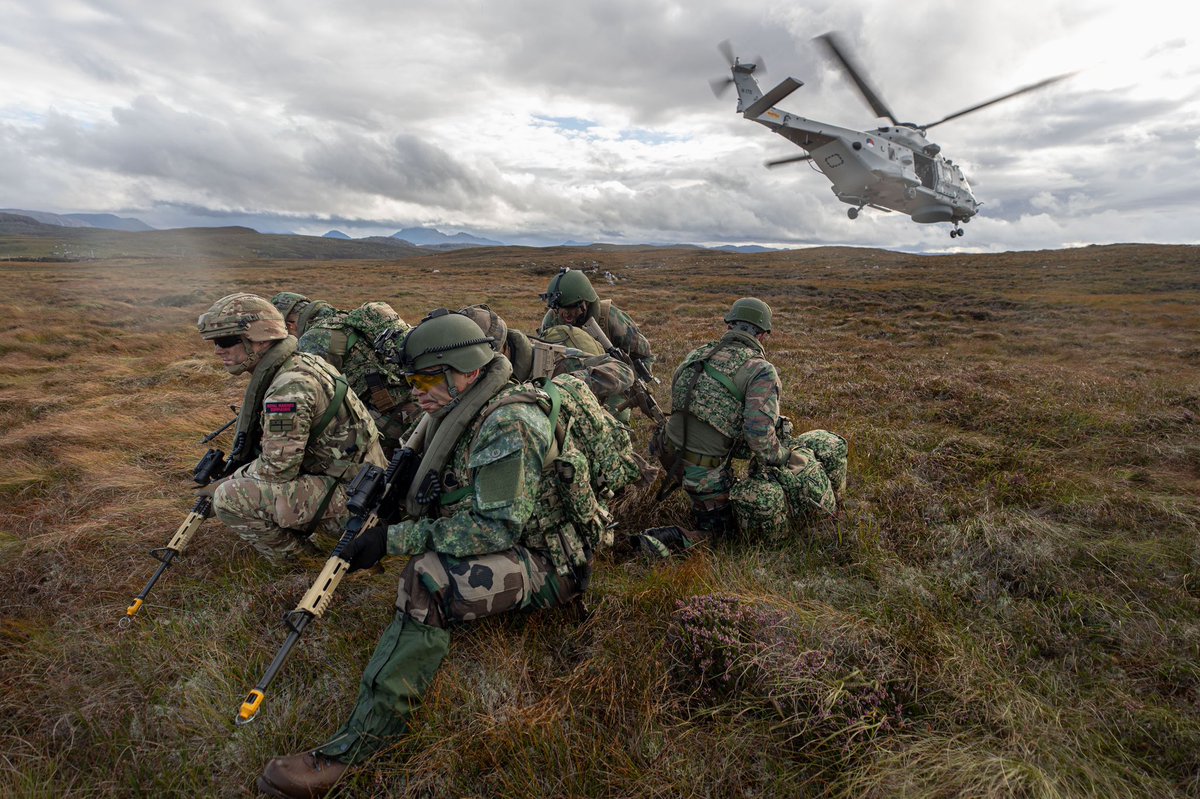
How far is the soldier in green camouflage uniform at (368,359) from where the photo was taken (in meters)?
5.96

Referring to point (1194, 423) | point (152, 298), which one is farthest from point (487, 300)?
point (1194, 423)

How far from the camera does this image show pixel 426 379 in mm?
3152

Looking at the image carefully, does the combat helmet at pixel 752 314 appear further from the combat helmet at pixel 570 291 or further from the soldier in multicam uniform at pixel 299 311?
the soldier in multicam uniform at pixel 299 311

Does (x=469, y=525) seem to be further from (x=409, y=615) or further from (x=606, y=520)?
(x=606, y=520)

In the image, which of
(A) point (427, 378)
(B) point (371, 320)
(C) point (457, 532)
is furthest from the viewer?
(B) point (371, 320)

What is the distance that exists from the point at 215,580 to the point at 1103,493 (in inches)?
313

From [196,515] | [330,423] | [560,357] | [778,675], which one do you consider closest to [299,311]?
[330,423]

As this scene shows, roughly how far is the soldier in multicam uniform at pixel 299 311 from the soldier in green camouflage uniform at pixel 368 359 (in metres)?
0.16

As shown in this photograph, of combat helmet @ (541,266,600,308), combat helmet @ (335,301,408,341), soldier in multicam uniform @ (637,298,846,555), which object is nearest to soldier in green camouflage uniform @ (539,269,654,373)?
combat helmet @ (541,266,600,308)

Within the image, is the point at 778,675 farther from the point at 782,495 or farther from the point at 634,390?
the point at 634,390

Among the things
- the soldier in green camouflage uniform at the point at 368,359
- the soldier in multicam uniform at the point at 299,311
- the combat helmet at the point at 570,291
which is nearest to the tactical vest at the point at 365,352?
the soldier in green camouflage uniform at the point at 368,359

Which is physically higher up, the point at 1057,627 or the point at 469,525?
the point at 469,525

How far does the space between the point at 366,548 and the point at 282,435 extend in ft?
4.83

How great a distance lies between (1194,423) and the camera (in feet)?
24.4
